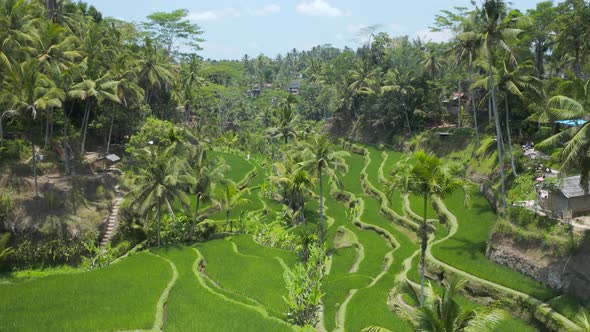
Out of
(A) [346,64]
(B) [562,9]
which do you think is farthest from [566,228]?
(A) [346,64]

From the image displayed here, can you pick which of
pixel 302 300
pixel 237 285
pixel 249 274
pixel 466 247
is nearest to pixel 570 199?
pixel 466 247

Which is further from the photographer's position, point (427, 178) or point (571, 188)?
point (571, 188)

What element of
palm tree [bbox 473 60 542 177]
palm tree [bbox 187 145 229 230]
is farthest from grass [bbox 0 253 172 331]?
palm tree [bbox 473 60 542 177]

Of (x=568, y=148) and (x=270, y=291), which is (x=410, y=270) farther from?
(x=568, y=148)

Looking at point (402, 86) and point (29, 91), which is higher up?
point (402, 86)

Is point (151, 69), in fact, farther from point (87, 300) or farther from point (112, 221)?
point (87, 300)

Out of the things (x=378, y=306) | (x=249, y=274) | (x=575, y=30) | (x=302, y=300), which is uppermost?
(x=575, y=30)
